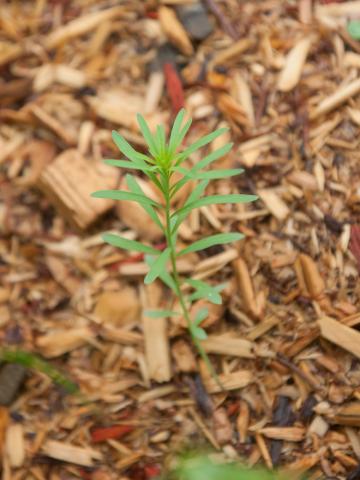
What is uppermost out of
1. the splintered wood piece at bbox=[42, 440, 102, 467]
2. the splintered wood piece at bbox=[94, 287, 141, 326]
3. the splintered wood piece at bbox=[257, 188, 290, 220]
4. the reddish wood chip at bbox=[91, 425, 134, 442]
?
the splintered wood piece at bbox=[257, 188, 290, 220]

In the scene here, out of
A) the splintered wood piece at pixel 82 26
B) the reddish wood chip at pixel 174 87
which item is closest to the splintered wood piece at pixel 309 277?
the reddish wood chip at pixel 174 87

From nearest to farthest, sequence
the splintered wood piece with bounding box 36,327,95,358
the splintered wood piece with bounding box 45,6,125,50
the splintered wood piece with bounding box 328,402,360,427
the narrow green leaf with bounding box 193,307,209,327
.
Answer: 1. the splintered wood piece with bounding box 328,402,360,427
2. the narrow green leaf with bounding box 193,307,209,327
3. the splintered wood piece with bounding box 36,327,95,358
4. the splintered wood piece with bounding box 45,6,125,50

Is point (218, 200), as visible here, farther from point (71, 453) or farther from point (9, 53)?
point (9, 53)

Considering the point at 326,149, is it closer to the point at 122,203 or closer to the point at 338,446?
the point at 122,203

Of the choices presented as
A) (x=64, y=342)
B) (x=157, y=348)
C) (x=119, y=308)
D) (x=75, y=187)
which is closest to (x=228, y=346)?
(x=157, y=348)

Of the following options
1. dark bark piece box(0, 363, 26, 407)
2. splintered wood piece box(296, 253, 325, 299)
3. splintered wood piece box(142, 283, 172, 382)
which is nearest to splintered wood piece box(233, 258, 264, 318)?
splintered wood piece box(296, 253, 325, 299)

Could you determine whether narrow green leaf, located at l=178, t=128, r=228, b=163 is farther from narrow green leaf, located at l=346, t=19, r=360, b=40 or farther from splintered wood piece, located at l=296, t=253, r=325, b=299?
narrow green leaf, located at l=346, t=19, r=360, b=40

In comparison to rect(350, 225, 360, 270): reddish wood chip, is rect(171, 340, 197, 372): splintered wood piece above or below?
below
